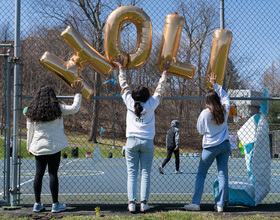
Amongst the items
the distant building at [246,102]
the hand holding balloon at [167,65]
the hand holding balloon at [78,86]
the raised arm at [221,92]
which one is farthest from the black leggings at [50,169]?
the distant building at [246,102]

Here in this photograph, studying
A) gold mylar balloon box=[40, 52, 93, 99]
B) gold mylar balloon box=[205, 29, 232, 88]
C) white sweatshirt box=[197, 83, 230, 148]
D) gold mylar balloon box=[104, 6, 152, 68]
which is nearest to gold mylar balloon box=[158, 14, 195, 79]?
gold mylar balloon box=[104, 6, 152, 68]

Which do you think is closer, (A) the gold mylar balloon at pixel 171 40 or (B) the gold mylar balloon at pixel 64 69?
(B) the gold mylar balloon at pixel 64 69

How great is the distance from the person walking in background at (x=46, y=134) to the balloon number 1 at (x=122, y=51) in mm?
503

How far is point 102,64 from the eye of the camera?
16.1ft

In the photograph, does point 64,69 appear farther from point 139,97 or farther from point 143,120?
point 143,120

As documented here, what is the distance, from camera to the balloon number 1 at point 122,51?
480 centimetres

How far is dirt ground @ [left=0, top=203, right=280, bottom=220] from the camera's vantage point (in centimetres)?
436

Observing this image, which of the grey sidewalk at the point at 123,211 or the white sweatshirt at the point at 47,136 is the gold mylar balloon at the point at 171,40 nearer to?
the white sweatshirt at the point at 47,136

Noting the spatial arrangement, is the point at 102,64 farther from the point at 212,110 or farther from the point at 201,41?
the point at 201,41

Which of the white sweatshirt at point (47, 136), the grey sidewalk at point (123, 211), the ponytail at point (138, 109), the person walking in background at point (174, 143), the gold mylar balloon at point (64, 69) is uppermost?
the gold mylar balloon at point (64, 69)

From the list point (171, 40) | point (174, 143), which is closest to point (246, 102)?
point (174, 143)

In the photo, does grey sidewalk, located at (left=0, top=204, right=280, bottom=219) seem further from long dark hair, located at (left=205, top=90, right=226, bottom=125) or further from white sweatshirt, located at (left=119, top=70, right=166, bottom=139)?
long dark hair, located at (left=205, top=90, right=226, bottom=125)

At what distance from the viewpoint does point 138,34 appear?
504cm

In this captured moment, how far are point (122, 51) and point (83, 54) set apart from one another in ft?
1.89
